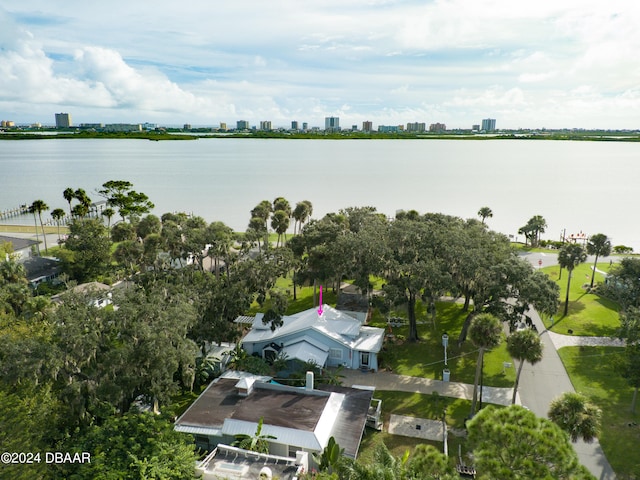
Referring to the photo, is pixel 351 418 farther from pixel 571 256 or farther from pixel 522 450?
pixel 571 256

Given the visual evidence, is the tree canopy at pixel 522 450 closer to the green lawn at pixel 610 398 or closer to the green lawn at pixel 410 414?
the green lawn at pixel 410 414

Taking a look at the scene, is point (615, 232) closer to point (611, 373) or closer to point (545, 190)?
point (545, 190)

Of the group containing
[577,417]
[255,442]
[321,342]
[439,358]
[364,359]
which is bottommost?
[439,358]

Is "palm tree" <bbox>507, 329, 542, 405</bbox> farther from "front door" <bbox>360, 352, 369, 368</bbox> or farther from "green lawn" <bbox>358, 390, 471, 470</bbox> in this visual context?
"front door" <bbox>360, 352, 369, 368</bbox>

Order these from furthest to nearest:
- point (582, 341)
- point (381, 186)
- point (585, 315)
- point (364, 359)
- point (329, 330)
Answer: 1. point (381, 186)
2. point (585, 315)
3. point (582, 341)
4. point (329, 330)
5. point (364, 359)

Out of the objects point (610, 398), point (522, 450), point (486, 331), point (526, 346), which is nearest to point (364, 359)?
point (486, 331)

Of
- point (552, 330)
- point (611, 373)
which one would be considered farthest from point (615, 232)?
point (611, 373)

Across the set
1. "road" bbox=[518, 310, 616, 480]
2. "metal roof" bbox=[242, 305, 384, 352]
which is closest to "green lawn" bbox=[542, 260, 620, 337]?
"road" bbox=[518, 310, 616, 480]
